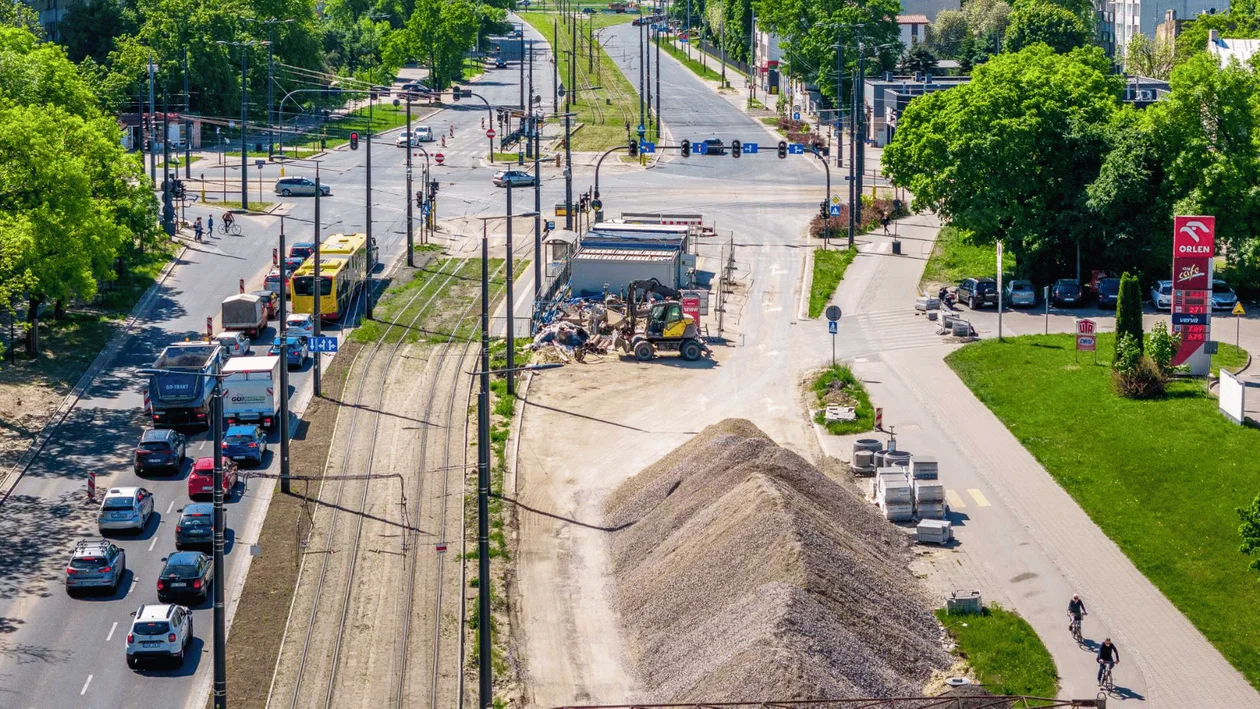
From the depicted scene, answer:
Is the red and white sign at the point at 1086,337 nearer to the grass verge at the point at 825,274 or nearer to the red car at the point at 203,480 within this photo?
the grass verge at the point at 825,274

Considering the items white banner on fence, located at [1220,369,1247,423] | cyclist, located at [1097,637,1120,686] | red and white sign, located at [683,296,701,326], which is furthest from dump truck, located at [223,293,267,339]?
cyclist, located at [1097,637,1120,686]

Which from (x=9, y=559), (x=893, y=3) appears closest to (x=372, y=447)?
(x=9, y=559)

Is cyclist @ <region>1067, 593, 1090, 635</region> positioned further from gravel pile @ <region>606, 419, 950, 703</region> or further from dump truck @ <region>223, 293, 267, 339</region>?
dump truck @ <region>223, 293, 267, 339</region>

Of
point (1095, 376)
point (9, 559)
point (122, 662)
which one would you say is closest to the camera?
point (122, 662)

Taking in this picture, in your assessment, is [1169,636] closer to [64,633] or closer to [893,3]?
[64,633]

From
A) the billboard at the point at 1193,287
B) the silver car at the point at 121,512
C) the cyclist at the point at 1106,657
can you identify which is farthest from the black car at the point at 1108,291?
the silver car at the point at 121,512

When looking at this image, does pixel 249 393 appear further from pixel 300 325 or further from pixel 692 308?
pixel 692 308

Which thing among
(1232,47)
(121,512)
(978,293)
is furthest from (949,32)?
(121,512)
